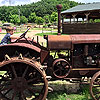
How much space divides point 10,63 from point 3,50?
0.51m

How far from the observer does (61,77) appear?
10.6 feet

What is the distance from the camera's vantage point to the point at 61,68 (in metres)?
3.27

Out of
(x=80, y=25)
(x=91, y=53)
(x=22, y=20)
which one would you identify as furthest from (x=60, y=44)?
(x=22, y=20)

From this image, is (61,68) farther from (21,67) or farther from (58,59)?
(21,67)

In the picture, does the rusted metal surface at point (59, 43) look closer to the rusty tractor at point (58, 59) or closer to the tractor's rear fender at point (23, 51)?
the rusty tractor at point (58, 59)

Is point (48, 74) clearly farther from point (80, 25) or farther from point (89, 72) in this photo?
point (80, 25)

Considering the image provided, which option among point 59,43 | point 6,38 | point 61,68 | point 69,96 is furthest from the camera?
point 6,38

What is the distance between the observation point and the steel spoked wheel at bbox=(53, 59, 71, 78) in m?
3.21

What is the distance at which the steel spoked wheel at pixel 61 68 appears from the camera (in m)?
3.21

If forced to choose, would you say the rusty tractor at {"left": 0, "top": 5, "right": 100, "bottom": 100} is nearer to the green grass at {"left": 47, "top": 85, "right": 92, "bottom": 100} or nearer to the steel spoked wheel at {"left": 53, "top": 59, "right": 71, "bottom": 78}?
the steel spoked wheel at {"left": 53, "top": 59, "right": 71, "bottom": 78}

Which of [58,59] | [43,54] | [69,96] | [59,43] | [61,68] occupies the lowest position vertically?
[69,96]

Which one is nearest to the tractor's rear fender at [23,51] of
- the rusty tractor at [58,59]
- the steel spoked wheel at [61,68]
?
the rusty tractor at [58,59]

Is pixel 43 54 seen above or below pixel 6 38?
below

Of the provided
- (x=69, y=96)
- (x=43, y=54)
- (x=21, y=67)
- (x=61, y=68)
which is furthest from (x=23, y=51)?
(x=69, y=96)
